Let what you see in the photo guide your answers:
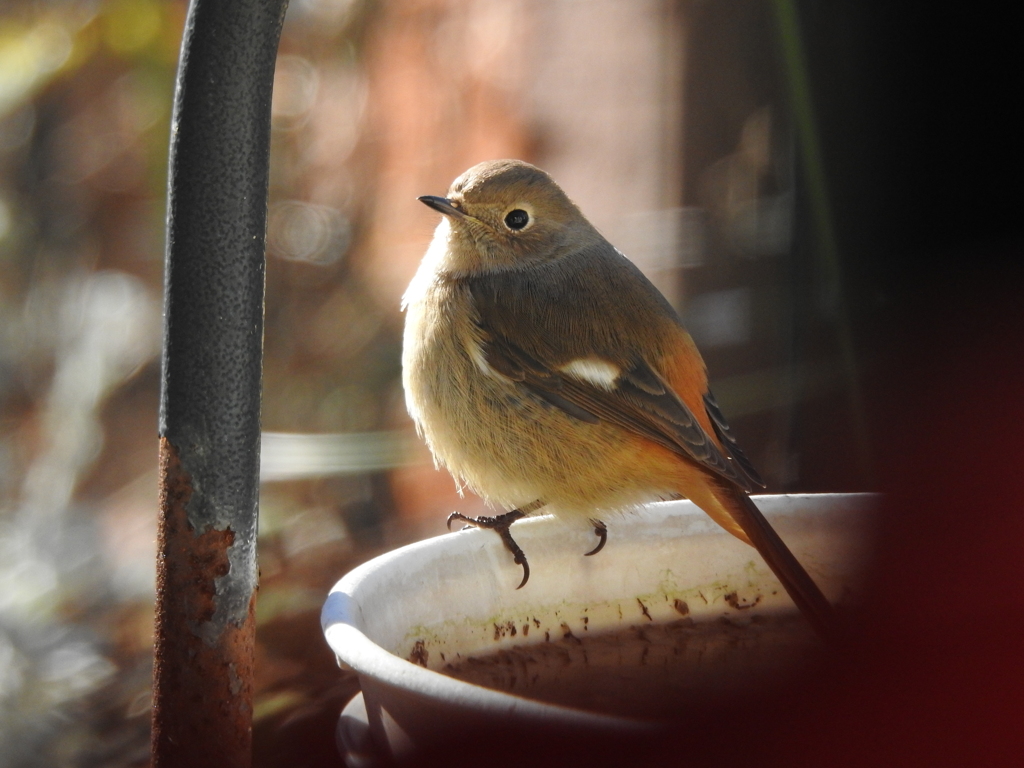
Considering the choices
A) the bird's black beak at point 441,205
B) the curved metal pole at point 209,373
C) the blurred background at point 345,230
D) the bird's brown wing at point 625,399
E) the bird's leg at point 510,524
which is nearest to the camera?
the curved metal pole at point 209,373

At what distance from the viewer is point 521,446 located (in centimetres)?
252

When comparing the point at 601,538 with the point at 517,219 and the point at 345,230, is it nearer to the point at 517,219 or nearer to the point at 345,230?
the point at 517,219

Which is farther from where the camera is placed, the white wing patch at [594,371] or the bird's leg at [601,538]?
the white wing patch at [594,371]

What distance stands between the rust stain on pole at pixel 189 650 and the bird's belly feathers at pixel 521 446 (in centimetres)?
135

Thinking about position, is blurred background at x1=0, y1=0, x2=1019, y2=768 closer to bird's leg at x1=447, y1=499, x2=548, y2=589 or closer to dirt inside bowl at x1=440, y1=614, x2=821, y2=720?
bird's leg at x1=447, y1=499, x2=548, y2=589

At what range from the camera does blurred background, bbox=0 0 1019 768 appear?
3.79m

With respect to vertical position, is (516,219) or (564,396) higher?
(516,219)

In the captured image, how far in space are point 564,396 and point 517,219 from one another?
66 centimetres

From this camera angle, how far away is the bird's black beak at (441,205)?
2732 millimetres

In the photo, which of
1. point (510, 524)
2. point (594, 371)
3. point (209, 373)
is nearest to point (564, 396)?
point (594, 371)

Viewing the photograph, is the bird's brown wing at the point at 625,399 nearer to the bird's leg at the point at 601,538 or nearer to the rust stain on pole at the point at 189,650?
the bird's leg at the point at 601,538

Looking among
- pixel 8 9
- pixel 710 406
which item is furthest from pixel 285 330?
pixel 710 406


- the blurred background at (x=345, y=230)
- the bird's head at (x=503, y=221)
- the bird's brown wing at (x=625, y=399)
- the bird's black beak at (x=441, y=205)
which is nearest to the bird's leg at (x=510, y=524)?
the bird's brown wing at (x=625, y=399)

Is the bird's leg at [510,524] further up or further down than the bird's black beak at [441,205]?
further down
